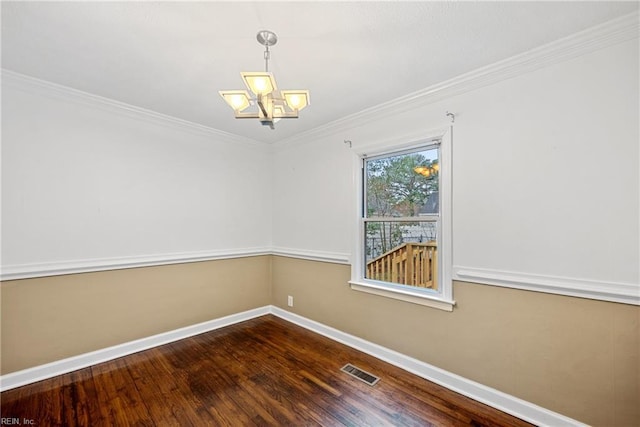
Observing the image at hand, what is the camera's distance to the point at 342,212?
3.13 metres

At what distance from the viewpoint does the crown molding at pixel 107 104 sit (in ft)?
7.37

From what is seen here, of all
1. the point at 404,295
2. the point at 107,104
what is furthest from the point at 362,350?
the point at 107,104

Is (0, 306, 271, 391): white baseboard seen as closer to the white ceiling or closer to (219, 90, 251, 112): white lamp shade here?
the white ceiling

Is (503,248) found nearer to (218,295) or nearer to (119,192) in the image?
(218,295)

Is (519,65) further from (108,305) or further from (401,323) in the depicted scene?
(108,305)

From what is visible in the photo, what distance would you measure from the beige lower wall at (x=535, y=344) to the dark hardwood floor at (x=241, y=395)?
10.2 inches

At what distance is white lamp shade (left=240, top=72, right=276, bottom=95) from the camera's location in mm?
1448

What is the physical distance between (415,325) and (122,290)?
2936 mm

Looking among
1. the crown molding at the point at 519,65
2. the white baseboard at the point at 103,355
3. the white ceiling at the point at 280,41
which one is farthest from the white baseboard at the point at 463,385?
the white ceiling at the point at 280,41

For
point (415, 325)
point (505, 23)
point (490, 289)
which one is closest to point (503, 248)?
point (490, 289)

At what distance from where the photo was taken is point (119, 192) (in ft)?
9.09

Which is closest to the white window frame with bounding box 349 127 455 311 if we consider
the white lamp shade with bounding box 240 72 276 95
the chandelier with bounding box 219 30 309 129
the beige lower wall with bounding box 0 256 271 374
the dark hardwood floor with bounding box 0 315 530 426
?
the dark hardwood floor with bounding box 0 315 530 426

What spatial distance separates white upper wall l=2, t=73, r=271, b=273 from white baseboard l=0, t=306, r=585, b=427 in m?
0.87

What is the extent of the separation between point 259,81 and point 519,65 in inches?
73.8
